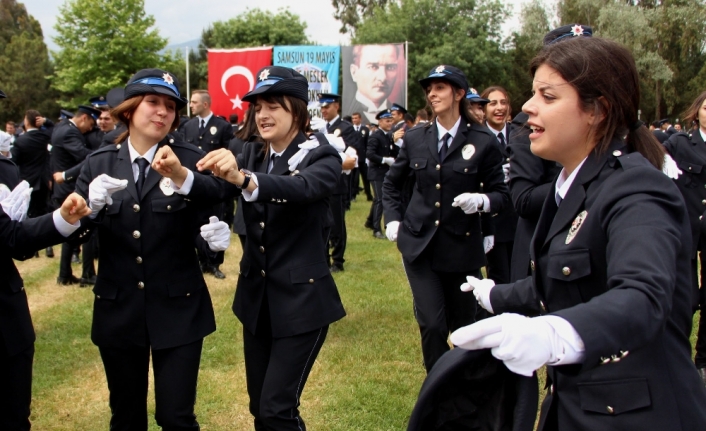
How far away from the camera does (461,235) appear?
4.50 m

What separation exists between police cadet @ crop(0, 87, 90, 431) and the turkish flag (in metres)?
18.1

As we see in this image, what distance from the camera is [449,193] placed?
15.0 feet

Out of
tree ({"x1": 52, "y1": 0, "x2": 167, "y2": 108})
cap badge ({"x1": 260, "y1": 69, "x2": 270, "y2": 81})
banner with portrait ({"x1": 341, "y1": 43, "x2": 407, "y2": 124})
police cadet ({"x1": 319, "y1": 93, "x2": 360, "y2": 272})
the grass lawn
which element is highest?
tree ({"x1": 52, "y1": 0, "x2": 167, "y2": 108})

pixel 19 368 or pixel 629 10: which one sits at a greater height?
pixel 629 10

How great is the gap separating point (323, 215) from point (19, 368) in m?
1.67

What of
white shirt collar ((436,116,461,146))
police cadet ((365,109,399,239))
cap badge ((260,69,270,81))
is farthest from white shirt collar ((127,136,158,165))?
police cadet ((365,109,399,239))

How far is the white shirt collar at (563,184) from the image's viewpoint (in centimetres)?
197

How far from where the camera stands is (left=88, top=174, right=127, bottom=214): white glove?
2969mm

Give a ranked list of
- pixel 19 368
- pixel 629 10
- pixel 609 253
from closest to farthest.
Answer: pixel 609 253, pixel 19 368, pixel 629 10

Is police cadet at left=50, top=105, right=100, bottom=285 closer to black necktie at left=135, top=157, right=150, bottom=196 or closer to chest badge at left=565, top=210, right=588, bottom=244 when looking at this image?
black necktie at left=135, top=157, right=150, bottom=196

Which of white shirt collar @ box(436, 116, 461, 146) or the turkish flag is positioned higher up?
the turkish flag

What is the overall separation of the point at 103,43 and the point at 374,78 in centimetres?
2960

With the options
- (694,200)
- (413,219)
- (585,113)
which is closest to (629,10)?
(694,200)

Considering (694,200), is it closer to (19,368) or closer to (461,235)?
(461,235)
